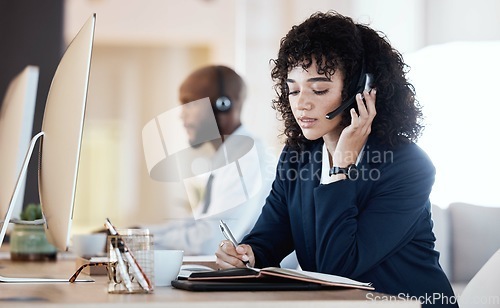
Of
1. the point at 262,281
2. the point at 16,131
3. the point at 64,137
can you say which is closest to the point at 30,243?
the point at 16,131

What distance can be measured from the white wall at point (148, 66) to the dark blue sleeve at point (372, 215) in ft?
10.6

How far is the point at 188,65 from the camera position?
21.7 feet

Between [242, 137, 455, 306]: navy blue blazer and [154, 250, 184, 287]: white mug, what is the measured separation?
1.41 ft

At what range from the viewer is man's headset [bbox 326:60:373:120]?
72.3 inches

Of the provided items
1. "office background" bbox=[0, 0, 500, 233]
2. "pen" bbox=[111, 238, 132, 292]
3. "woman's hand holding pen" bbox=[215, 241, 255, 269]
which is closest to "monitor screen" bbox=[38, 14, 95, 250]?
"pen" bbox=[111, 238, 132, 292]

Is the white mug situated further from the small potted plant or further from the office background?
the office background

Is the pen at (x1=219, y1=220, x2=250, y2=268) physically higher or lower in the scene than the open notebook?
higher

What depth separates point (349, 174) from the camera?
5.71ft

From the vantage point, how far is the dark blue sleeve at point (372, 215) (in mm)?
1667

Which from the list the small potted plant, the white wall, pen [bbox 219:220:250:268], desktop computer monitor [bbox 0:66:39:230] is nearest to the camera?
pen [bbox 219:220:250:268]

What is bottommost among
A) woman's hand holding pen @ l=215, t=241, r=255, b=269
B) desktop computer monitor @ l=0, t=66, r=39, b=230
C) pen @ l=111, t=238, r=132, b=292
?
woman's hand holding pen @ l=215, t=241, r=255, b=269

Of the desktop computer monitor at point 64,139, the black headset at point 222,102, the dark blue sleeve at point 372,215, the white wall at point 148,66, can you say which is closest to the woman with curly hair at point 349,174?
the dark blue sleeve at point 372,215

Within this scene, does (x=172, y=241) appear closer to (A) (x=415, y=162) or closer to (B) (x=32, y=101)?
(B) (x=32, y=101)

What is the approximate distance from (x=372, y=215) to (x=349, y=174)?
11 cm
